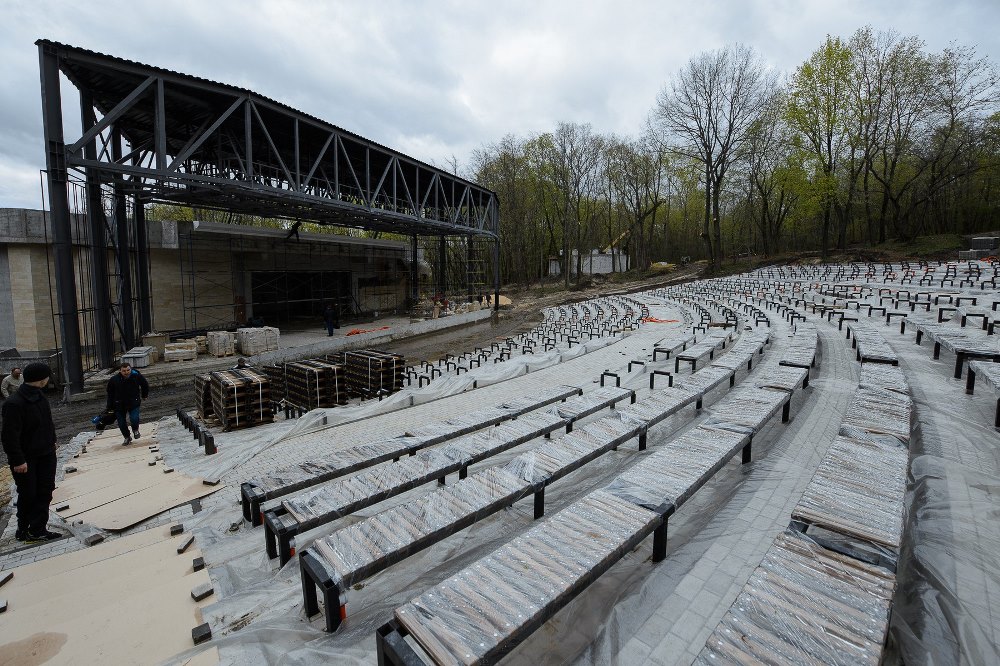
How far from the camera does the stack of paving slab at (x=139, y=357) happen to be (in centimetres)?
1292

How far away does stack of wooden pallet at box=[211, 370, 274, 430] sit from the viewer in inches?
327

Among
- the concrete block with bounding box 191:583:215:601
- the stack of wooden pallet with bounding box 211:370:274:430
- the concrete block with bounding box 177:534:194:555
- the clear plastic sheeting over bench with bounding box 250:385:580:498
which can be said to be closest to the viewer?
the concrete block with bounding box 191:583:215:601

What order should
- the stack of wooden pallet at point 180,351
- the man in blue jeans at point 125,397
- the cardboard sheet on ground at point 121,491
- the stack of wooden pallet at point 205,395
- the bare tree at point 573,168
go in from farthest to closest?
the bare tree at point 573,168 → the stack of wooden pallet at point 180,351 → the stack of wooden pallet at point 205,395 → the man in blue jeans at point 125,397 → the cardboard sheet on ground at point 121,491

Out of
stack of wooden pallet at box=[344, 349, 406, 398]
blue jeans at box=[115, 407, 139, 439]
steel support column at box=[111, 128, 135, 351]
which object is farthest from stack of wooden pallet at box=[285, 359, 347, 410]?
steel support column at box=[111, 128, 135, 351]

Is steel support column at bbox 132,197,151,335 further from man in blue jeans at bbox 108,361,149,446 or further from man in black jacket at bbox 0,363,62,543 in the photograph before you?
man in black jacket at bbox 0,363,62,543

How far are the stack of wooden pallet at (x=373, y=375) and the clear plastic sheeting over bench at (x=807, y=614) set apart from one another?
9.17m

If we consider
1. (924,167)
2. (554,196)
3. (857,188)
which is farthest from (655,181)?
(924,167)

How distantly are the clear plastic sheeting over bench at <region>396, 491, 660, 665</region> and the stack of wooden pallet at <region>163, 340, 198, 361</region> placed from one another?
1596 cm

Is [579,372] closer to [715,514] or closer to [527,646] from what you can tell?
[715,514]

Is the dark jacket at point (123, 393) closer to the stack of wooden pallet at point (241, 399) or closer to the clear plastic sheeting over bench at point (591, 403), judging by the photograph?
the stack of wooden pallet at point (241, 399)

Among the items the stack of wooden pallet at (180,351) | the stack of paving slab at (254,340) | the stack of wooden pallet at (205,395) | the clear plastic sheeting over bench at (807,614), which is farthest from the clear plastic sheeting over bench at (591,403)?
the stack of wooden pallet at (180,351)

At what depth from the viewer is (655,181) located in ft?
142

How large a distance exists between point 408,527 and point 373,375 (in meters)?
8.27

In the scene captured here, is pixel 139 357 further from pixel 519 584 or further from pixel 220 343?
pixel 519 584
